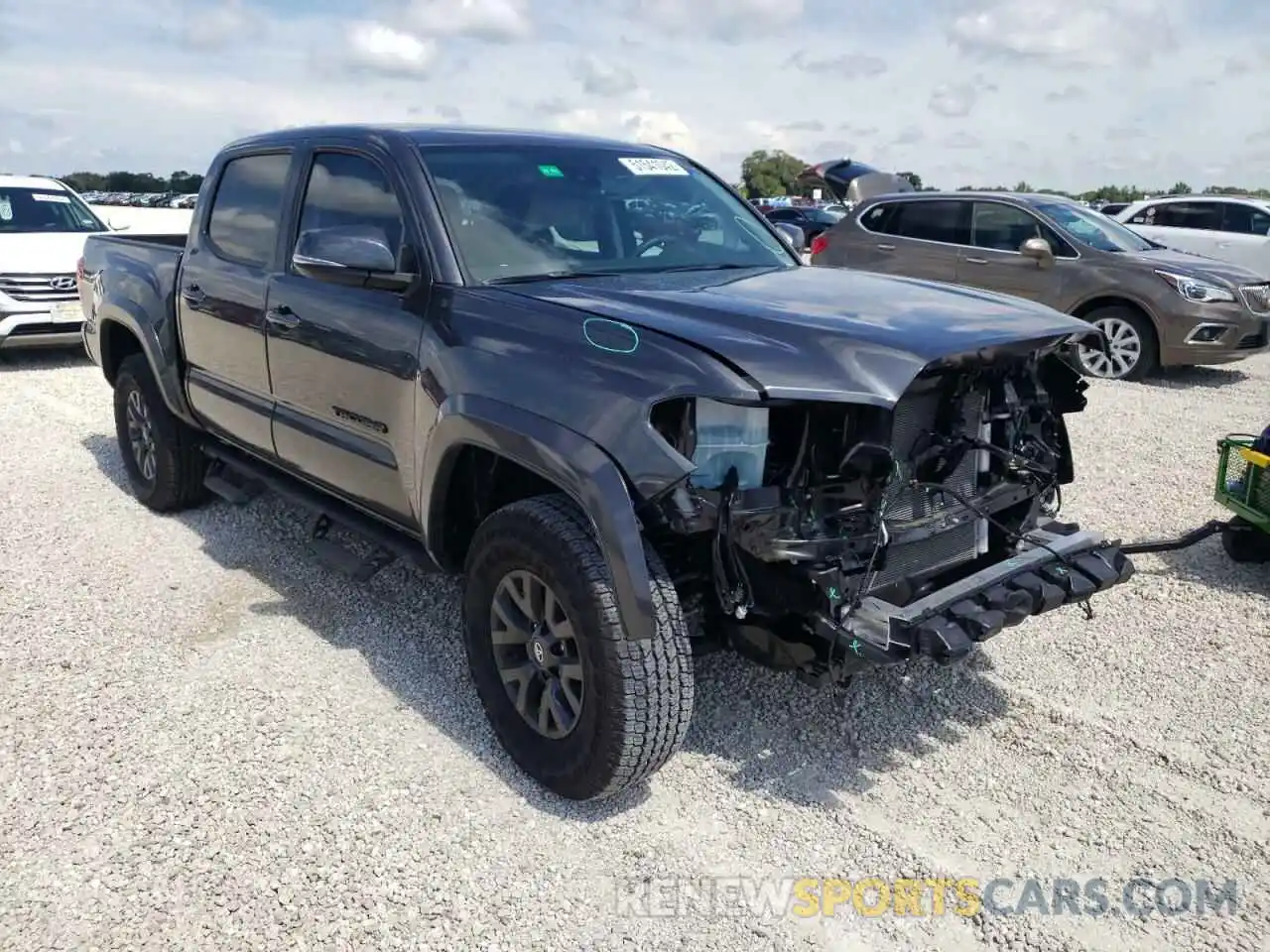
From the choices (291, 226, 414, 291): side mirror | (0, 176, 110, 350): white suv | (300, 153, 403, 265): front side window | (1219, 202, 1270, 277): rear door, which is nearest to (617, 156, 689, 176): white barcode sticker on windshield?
(300, 153, 403, 265): front side window

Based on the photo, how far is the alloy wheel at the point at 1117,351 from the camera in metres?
9.41

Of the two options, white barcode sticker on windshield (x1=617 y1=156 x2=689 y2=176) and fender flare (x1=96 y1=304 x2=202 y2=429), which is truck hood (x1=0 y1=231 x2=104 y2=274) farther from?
white barcode sticker on windshield (x1=617 y1=156 x2=689 y2=176)

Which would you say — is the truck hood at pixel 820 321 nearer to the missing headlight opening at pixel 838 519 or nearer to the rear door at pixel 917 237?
the missing headlight opening at pixel 838 519

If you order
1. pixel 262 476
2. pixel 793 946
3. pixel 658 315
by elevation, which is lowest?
pixel 793 946

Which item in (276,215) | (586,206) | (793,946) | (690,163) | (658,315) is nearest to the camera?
(793,946)

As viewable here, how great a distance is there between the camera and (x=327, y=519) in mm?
4465

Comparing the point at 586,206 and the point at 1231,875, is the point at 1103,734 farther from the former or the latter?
the point at 586,206

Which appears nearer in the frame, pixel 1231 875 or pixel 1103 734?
pixel 1231 875

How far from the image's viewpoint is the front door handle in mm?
4051

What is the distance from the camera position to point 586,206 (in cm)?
387

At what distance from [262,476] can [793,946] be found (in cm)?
323

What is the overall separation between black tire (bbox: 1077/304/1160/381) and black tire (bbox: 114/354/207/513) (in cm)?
736

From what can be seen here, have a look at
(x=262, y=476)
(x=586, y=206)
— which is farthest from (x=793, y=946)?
(x=262, y=476)

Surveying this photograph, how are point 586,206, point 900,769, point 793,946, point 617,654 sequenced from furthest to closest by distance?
point 586,206, point 900,769, point 617,654, point 793,946
